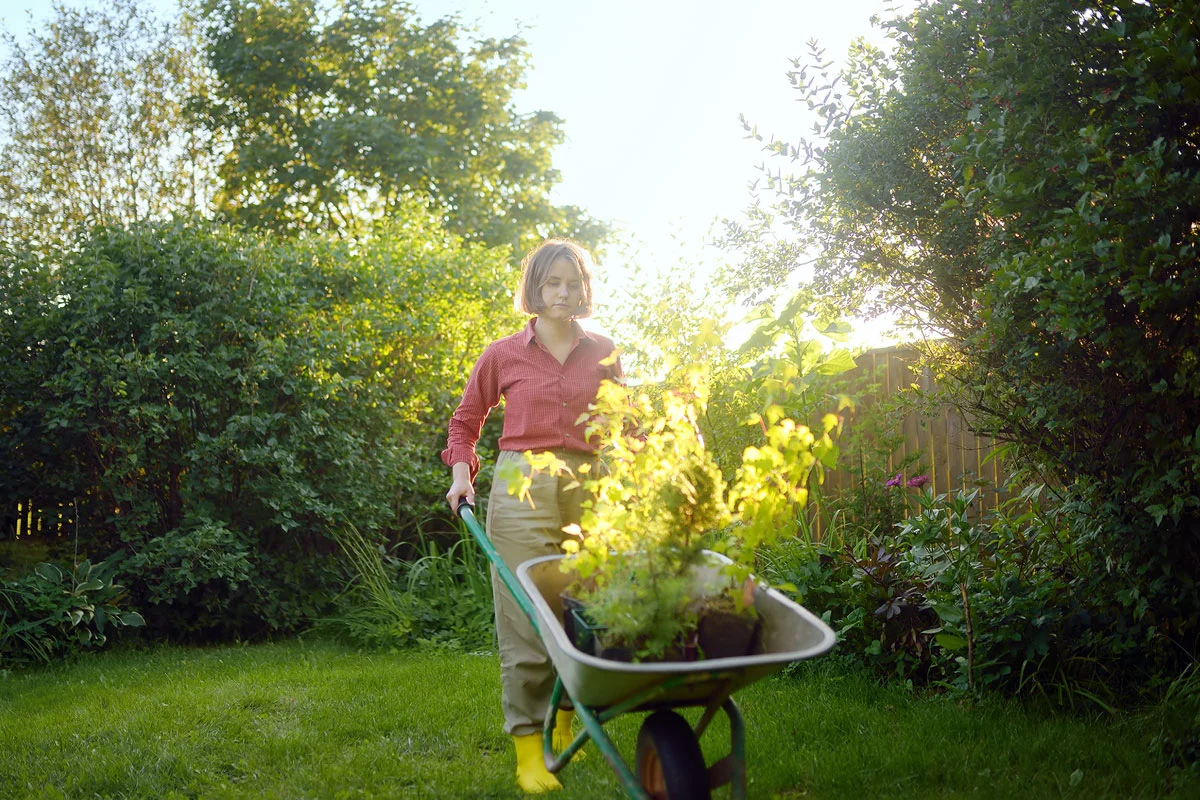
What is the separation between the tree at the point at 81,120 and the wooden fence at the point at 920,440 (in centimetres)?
1127

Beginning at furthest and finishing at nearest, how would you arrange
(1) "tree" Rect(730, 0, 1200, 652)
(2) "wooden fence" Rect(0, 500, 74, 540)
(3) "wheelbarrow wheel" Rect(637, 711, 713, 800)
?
Result: (2) "wooden fence" Rect(0, 500, 74, 540)
(1) "tree" Rect(730, 0, 1200, 652)
(3) "wheelbarrow wheel" Rect(637, 711, 713, 800)

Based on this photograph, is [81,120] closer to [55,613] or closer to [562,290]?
[55,613]

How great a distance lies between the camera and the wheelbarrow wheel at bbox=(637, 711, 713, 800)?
196 centimetres

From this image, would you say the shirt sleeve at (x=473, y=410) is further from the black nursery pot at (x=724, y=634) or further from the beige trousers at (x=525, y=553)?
the black nursery pot at (x=724, y=634)

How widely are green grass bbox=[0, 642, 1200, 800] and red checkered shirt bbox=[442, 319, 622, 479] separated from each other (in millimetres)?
1000

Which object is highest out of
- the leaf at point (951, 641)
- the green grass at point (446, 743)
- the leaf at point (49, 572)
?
the leaf at point (951, 641)

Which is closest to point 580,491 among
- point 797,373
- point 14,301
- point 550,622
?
point 550,622

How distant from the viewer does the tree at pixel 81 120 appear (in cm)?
1380

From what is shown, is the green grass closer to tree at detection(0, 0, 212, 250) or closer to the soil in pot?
the soil in pot

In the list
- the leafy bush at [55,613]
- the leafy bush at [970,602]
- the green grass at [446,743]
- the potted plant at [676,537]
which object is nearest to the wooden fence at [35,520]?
the leafy bush at [55,613]

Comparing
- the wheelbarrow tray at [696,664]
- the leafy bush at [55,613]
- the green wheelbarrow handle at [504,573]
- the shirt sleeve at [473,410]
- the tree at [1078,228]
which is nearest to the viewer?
the wheelbarrow tray at [696,664]

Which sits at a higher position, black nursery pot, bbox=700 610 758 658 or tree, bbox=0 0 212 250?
tree, bbox=0 0 212 250

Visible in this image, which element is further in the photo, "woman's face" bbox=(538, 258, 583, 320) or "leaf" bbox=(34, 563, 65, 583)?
"leaf" bbox=(34, 563, 65, 583)

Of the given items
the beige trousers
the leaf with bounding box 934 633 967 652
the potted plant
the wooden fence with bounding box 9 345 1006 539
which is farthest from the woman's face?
the wooden fence with bounding box 9 345 1006 539
